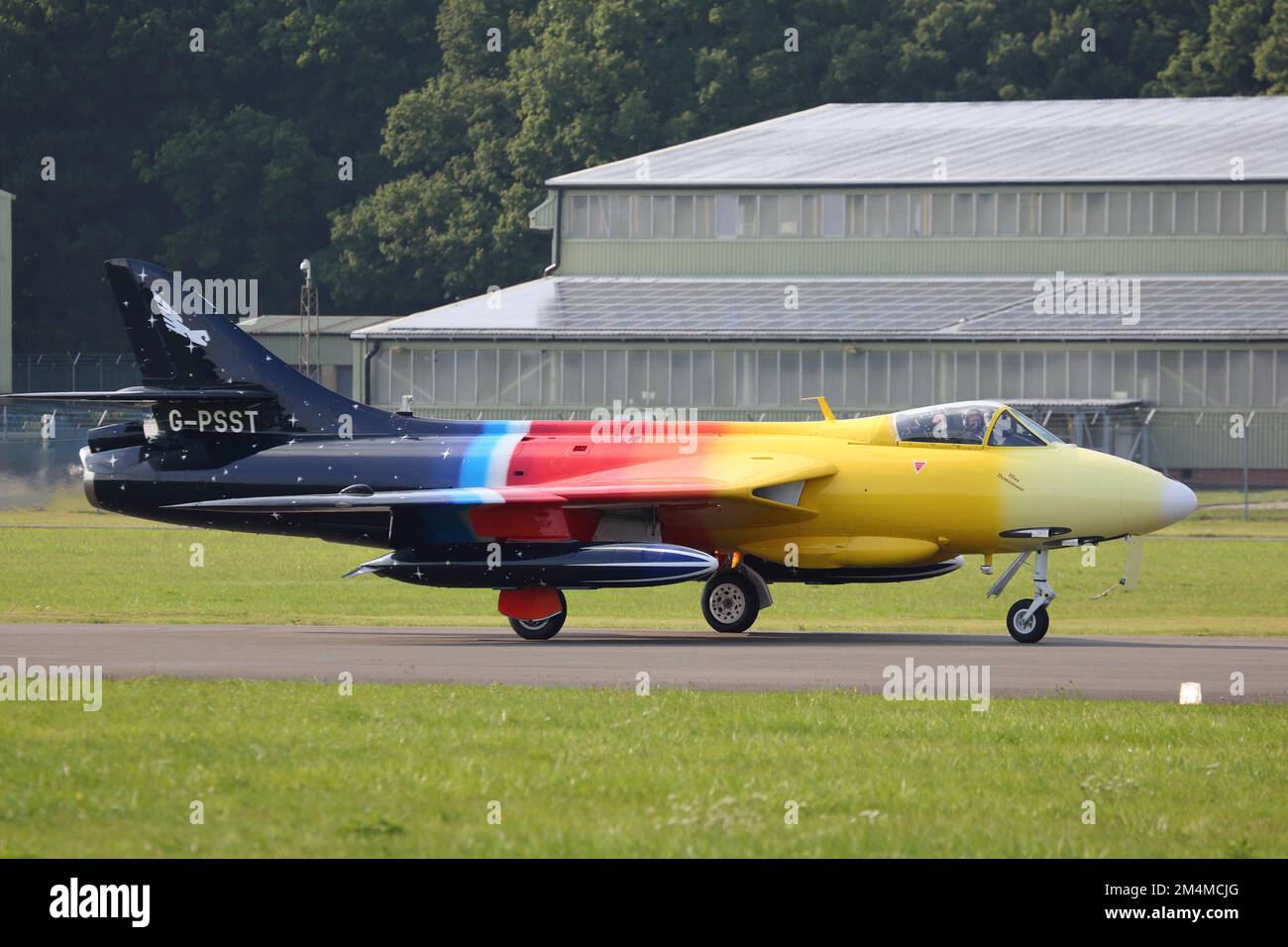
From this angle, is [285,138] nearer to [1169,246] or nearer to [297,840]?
[1169,246]

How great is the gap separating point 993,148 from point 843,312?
945 centimetres

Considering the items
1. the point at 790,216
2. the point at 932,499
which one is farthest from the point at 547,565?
the point at 790,216

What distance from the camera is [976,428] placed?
24031 millimetres

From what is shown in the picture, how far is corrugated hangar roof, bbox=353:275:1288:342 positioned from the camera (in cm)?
5969

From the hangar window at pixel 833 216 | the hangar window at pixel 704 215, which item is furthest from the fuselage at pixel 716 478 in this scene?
the hangar window at pixel 704 215

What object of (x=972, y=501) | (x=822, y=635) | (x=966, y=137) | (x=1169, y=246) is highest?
(x=966, y=137)

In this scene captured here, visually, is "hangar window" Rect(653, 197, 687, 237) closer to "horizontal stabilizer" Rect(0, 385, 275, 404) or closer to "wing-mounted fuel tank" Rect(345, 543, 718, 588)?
"horizontal stabilizer" Rect(0, 385, 275, 404)

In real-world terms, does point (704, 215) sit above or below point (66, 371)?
above

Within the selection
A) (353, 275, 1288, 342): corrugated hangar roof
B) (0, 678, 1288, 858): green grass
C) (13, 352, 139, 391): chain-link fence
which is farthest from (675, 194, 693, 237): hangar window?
(0, 678, 1288, 858): green grass

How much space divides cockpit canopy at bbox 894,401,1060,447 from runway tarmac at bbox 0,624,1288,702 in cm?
243

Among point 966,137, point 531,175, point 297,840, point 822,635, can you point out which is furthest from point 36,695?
point 531,175

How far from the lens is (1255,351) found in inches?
2330

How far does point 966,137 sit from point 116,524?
115 feet

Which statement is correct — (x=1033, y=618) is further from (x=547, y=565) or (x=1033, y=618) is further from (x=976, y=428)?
(x=547, y=565)
